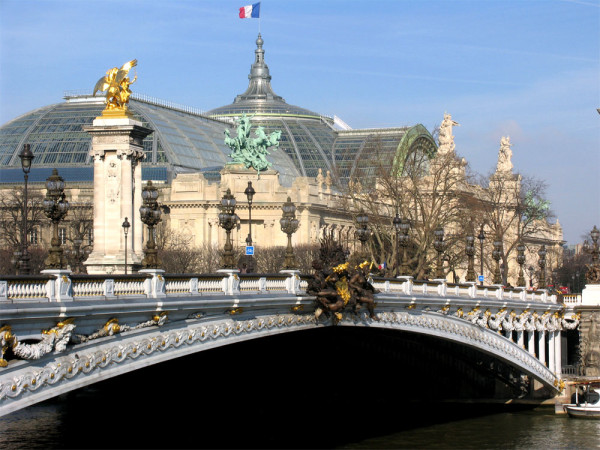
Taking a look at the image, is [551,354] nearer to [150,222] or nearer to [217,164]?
[150,222]

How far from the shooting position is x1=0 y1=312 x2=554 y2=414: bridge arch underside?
910 inches

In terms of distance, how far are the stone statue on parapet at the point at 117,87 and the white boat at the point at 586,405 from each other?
21.6 metres

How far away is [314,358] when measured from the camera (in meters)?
48.1

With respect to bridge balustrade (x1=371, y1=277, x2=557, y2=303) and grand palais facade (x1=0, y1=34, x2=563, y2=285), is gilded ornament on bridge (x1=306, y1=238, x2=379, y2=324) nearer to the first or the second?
bridge balustrade (x1=371, y1=277, x2=557, y2=303)

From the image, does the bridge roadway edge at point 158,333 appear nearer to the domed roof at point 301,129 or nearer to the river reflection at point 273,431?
the river reflection at point 273,431

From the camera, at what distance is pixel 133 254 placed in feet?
156

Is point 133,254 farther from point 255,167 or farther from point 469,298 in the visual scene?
point 255,167

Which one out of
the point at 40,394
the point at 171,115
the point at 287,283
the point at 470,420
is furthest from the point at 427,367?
the point at 171,115

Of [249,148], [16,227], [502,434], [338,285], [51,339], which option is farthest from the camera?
[249,148]

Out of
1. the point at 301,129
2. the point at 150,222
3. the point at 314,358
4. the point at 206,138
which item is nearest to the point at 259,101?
the point at 301,129

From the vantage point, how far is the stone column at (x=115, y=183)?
47.8m

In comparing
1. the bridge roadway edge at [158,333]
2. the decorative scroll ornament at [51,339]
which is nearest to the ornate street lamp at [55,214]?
the bridge roadway edge at [158,333]

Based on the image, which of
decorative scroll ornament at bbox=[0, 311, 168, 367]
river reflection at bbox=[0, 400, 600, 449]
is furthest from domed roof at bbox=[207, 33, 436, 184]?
decorative scroll ornament at bbox=[0, 311, 168, 367]

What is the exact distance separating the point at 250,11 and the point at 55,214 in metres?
70.1
